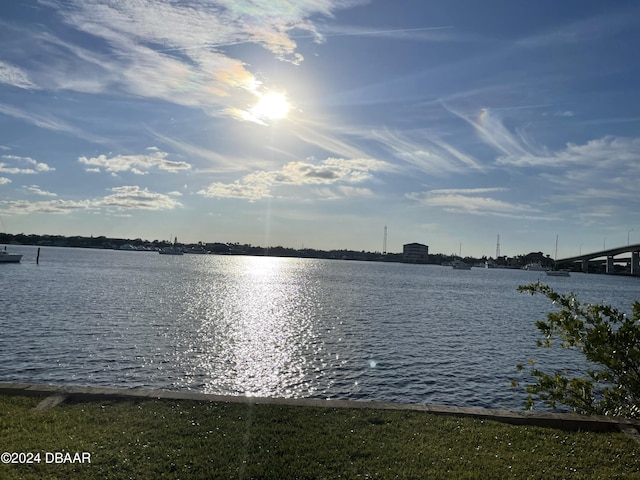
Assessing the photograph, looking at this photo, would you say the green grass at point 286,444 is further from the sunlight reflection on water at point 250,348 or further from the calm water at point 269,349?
the sunlight reflection on water at point 250,348

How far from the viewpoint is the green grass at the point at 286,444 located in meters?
7.23

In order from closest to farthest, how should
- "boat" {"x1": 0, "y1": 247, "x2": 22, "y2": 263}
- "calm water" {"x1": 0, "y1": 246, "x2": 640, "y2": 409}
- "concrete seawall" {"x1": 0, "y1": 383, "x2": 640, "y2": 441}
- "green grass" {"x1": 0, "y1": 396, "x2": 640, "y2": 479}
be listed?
"green grass" {"x1": 0, "y1": 396, "x2": 640, "y2": 479} → "concrete seawall" {"x1": 0, "y1": 383, "x2": 640, "y2": 441} → "calm water" {"x1": 0, "y1": 246, "x2": 640, "y2": 409} → "boat" {"x1": 0, "y1": 247, "x2": 22, "y2": 263}

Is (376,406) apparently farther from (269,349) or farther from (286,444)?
(269,349)

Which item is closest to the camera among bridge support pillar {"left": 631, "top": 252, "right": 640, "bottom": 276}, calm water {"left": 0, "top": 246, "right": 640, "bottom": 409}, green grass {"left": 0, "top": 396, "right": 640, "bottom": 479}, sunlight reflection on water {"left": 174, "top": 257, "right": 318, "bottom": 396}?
green grass {"left": 0, "top": 396, "right": 640, "bottom": 479}

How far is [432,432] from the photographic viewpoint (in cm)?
902

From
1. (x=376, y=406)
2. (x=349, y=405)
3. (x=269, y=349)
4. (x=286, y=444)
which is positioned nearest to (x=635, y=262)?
(x=269, y=349)

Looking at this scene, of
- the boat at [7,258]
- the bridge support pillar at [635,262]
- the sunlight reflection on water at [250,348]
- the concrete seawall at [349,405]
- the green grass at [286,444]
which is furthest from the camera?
the bridge support pillar at [635,262]

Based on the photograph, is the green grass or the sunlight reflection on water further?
the sunlight reflection on water

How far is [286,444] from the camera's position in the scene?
815 cm

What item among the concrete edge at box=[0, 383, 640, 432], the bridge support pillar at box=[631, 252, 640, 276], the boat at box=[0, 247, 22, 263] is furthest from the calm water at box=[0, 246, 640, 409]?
the bridge support pillar at box=[631, 252, 640, 276]

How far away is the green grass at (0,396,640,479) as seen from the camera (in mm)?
7227

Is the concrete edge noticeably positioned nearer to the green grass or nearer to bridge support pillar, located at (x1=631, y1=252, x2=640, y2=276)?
the green grass

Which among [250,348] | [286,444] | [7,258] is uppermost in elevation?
[286,444]

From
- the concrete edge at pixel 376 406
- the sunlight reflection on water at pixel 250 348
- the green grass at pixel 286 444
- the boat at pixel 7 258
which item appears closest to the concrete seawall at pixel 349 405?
the concrete edge at pixel 376 406
